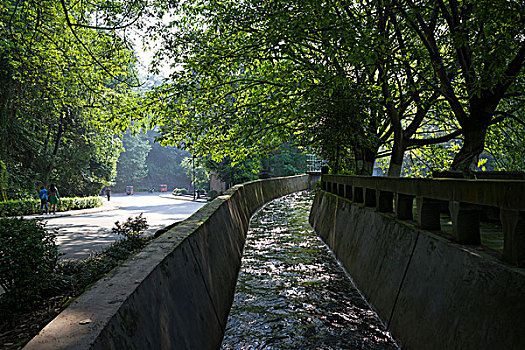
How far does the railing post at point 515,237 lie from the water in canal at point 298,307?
205 cm

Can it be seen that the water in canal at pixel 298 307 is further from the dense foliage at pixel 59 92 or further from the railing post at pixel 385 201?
the dense foliage at pixel 59 92

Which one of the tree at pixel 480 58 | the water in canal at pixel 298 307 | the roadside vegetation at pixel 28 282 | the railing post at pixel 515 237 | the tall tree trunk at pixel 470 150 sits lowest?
the water in canal at pixel 298 307

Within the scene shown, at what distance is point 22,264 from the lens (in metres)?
5.78

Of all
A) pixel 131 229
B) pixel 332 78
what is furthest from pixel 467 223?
pixel 131 229

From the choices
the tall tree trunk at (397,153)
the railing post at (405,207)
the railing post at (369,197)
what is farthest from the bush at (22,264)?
the tall tree trunk at (397,153)

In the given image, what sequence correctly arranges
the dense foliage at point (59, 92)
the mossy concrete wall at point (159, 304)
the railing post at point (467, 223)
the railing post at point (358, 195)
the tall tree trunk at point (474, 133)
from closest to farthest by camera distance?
the mossy concrete wall at point (159, 304)
the railing post at point (467, 223)
the tall tree trunk at point (474, 133)
the railing post at point (358, 195)
the dense foliage at point (59, 92)

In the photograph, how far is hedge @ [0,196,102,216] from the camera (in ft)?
64.8

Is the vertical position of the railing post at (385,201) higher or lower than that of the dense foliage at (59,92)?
lower

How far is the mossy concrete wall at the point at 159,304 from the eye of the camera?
1.89 m

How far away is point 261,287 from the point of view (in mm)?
6578

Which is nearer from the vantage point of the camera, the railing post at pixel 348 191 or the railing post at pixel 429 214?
the railing post at pixel 429 214

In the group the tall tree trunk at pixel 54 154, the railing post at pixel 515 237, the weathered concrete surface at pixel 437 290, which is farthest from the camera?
the tall tree trunk at pixel 54 154

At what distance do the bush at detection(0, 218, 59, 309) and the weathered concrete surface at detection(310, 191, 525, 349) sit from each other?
5.05 meters

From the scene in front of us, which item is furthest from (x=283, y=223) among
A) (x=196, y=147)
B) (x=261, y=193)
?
(x=261, y=193)
